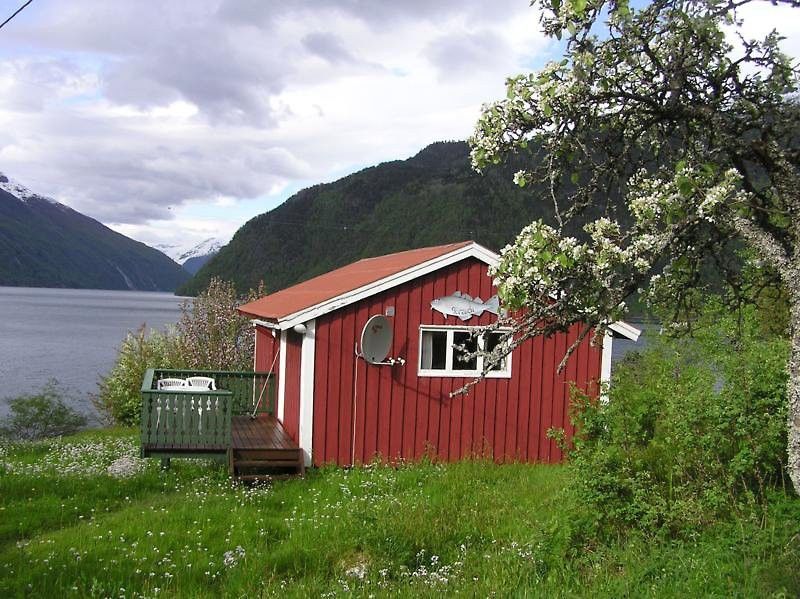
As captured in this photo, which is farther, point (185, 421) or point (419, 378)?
point (419, 378)

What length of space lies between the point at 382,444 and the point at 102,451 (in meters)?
6.05

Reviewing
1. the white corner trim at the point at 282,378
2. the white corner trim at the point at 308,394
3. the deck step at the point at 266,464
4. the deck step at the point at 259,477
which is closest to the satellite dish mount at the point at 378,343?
the white corner trim at the point at 308,394

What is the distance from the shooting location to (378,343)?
13.0 meters

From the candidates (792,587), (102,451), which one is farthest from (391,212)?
(792,587)

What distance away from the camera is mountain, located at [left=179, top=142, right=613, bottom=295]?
105 m

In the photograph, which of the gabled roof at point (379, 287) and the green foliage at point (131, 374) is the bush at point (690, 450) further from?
the green foliage at point (131, 374)

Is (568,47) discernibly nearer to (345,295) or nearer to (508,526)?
(508,526)

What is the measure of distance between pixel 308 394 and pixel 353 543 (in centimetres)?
500

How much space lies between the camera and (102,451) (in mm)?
14914

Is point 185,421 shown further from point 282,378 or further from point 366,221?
point 366,221

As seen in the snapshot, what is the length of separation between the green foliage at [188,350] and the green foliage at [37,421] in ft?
4.25

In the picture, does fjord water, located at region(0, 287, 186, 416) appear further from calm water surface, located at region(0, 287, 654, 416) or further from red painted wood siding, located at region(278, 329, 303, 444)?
red painted wood siding, located at region(278, 329, 303, 444)

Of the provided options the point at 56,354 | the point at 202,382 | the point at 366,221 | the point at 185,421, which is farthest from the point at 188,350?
the point at 366,221

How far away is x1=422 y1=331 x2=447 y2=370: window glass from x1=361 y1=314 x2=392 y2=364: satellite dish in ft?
2.35
